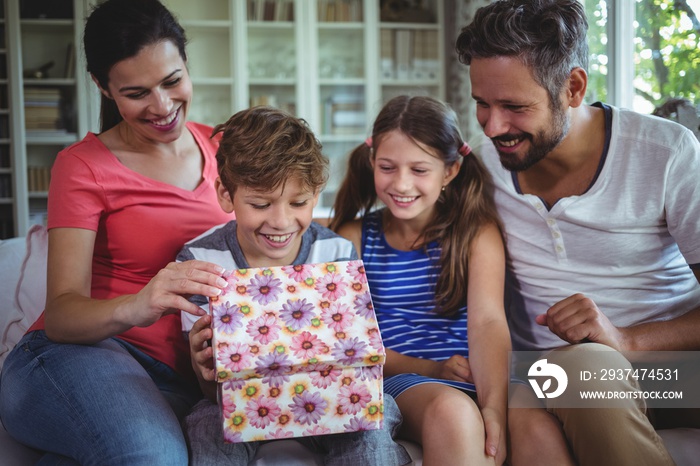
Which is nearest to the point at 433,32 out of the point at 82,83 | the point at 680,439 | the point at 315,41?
the point at 315,41

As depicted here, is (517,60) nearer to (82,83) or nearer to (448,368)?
(448,368)

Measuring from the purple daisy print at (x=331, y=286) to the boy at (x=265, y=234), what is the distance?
0.69 feet

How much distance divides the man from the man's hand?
0.11 m

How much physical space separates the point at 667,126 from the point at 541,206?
1.06 ft

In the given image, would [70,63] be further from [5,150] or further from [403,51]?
[403,51]

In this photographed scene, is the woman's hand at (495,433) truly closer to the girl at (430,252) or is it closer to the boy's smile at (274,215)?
the girl at (430,252)

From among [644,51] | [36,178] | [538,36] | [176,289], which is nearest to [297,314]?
[176,289]

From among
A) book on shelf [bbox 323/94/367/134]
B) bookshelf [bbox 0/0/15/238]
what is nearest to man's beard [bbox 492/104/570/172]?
book on shelf [bbox 323/94/367/134]

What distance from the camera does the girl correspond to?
1535 mm

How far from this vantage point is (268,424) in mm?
1201

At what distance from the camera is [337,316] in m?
1.23

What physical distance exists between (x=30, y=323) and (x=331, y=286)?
2.95 feet

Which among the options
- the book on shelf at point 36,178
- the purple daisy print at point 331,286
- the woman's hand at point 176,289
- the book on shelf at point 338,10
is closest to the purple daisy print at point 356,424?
the purple daisy print at point 331,286

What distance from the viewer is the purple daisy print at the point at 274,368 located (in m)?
1.16
